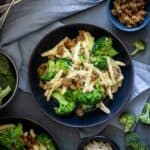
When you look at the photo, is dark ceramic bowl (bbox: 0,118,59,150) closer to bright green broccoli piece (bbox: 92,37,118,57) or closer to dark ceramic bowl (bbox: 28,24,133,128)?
dark ceramic bowl (bbox: 28,24,133,128)

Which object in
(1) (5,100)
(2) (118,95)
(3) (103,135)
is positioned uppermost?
(1) (5,100)

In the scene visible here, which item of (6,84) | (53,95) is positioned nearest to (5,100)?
(6,84)

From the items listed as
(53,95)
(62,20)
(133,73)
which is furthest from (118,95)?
(62,20)

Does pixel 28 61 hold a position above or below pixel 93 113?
above

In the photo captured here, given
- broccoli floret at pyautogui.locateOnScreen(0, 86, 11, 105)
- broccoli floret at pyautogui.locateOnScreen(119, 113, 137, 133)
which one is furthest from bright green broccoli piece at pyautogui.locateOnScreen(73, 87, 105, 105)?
broccoli floret at pyautogui.locateOnScreen(0, 86, 11, 105)

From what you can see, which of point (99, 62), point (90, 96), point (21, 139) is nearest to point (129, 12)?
point (99, 62)

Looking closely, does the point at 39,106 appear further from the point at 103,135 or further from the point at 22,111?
the point at 103,135
